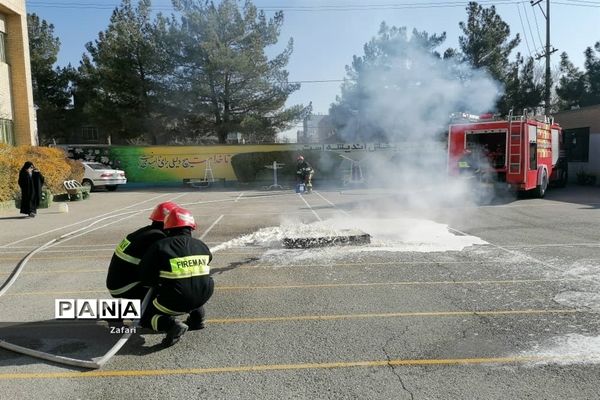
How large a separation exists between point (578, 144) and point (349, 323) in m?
24.1

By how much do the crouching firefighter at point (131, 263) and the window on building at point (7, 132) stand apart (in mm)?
20237

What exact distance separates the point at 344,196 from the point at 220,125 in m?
14.6

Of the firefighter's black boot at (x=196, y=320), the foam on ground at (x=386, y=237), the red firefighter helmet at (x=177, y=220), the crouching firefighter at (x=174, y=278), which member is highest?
the red firefighter helmet at (x=177, y=220)

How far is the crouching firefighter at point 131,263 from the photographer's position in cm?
422

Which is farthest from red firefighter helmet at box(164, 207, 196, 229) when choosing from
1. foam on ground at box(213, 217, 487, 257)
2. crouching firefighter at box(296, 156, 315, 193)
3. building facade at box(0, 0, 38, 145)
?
building facade at box(0, 0, 38, 145)

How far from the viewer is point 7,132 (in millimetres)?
21672

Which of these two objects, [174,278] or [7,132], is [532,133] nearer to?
[174,278]

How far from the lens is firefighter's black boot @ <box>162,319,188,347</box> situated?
4004 millimetres

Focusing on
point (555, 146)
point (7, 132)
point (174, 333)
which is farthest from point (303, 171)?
point (174, 333)

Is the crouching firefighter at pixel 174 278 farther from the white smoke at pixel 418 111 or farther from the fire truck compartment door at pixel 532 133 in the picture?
the fire truck compartment door at pixel 532 133

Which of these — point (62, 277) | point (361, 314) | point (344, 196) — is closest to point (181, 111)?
point (344, 196)

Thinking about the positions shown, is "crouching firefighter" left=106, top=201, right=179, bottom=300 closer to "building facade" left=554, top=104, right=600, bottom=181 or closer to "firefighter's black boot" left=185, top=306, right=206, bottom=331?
"firefighter's black boot" left=185, top=306, right=206, bottom=331

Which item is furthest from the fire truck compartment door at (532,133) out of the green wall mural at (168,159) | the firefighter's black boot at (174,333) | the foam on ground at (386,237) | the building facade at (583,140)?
the green wall mural at (168,159)

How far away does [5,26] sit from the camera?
22.3 m
